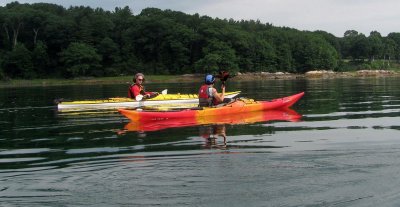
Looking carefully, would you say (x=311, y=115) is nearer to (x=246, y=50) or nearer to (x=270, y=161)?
(x=270, y=161)

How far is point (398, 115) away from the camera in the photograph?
1764cm

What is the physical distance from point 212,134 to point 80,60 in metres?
80.7

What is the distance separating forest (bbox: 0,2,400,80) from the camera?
92.9m

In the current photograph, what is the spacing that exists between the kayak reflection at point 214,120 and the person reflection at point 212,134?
93 cm

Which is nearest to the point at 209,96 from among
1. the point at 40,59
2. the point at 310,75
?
the point at 40,59

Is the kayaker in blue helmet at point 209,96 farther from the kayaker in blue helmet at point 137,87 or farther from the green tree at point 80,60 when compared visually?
the green tree at point 80,60

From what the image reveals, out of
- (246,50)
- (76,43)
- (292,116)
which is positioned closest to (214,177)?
(292,116)

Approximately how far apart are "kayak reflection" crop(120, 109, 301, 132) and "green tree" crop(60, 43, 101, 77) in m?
74.6

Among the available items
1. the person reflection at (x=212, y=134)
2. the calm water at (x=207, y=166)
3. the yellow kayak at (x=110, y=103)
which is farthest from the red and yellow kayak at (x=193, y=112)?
the yellow kayak at (x=110, y=103)

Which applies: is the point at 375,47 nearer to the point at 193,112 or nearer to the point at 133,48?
the point at 133,48

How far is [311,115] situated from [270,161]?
9744 mm

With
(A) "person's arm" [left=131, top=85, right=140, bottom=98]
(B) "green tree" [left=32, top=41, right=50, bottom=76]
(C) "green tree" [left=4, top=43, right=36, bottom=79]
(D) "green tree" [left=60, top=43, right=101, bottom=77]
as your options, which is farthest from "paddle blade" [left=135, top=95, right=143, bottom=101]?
(B) "green tree" [left=32, top=41, right=50, bottom=76]

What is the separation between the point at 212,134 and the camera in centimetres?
1376

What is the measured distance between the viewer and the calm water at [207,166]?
6965 mm
